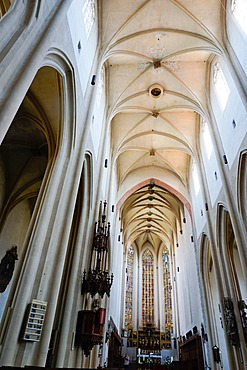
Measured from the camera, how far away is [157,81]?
15.1 meters

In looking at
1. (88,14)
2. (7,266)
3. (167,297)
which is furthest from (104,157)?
(167,297)

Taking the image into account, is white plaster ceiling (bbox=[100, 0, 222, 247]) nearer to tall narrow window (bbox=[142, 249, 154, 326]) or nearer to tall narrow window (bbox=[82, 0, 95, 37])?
tall narrow window (bbox=[82, 0, 95, 37])

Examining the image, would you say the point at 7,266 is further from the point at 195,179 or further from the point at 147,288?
the point at 147,288

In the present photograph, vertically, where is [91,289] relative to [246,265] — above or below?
below

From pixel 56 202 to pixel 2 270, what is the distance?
7.13 meters

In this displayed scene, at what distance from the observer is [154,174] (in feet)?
70.8

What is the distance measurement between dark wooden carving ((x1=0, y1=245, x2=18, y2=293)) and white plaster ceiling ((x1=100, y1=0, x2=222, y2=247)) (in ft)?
26.5

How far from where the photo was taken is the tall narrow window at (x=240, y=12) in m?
9.91

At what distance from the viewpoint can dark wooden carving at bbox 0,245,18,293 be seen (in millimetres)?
12109

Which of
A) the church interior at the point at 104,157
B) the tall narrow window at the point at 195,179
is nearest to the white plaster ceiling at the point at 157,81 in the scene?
the church interior at the point at 104,157

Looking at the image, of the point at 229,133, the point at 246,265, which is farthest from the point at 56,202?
the point at 229,133

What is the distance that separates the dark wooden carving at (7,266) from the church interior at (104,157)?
68 mm

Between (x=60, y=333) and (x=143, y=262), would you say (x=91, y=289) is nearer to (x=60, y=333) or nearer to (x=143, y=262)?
(x=60, y=333)

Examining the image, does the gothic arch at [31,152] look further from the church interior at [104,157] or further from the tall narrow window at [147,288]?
the tall narrow window at [147,288]
